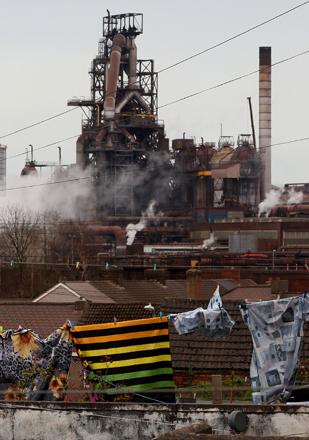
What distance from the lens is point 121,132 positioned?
95688mm

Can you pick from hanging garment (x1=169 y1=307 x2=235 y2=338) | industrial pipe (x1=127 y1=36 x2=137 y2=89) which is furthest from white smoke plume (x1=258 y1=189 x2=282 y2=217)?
hanging garment (x1=169 y1=307 x2=235 y2=338)

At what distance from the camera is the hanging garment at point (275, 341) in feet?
53.0

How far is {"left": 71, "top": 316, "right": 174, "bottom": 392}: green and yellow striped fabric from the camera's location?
16.9 meters

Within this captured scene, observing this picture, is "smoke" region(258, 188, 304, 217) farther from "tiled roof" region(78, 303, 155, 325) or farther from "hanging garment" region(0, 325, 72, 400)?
"hanging garment" region(0, 325, 72, 400)

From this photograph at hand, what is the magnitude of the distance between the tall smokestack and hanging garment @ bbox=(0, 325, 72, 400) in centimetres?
8222

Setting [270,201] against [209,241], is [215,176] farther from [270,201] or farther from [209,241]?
[209,241]

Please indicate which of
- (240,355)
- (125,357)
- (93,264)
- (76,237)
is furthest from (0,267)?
(125,357)

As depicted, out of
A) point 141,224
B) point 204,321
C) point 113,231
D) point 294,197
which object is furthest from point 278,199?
point 204,321

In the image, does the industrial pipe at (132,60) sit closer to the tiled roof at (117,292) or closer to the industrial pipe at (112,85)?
the industrial pipe at (112,85)

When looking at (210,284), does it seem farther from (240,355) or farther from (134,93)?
(134,93)

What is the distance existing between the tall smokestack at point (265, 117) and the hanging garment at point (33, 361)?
3237 inches

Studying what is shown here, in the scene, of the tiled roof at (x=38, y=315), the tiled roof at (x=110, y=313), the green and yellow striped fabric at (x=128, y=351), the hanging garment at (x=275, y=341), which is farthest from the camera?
the tiled roof at (x=38, y=315)

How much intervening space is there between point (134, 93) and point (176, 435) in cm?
8919

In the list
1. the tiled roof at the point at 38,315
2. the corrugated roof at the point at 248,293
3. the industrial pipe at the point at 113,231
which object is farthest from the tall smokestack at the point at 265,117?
the tiled roof at the point at 38,315
